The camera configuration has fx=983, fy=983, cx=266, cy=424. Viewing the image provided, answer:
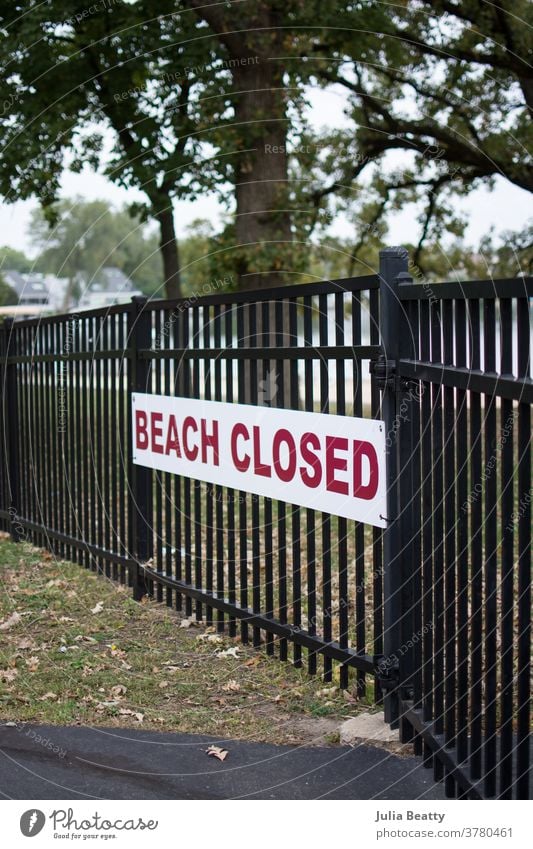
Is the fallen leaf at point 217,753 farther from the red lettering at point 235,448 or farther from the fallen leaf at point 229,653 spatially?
the red lettering at point 235,448

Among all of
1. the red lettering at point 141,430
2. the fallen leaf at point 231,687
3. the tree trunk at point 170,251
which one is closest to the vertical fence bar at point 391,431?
the fallen leaf at point 231,687

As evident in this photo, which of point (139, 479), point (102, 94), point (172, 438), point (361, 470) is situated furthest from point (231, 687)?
point (102, 94)

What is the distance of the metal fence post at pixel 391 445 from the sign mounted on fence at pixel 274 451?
5cm

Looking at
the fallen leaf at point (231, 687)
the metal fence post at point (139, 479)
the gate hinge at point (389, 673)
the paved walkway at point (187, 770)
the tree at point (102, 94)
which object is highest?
the tree at point (102, 94)

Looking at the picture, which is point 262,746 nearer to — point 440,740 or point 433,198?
point 440,740

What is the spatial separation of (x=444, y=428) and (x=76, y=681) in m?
2.75

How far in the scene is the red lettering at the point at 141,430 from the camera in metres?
7.09

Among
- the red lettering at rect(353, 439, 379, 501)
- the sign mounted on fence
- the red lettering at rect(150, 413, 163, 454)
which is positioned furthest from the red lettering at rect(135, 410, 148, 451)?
the red lettering at rect(353, 439, 379, 501)

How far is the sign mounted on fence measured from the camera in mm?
4742

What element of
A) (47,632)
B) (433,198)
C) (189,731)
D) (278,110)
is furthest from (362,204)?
(189,731)

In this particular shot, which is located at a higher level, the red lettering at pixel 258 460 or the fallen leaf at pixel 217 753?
the red lettering at pixel 258 460

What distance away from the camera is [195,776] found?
4.29 metres

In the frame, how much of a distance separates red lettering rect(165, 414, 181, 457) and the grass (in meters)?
1.16

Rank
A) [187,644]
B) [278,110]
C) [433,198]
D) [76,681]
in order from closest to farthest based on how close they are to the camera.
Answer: [76,681], [187,644], [278,110], [433,198]
